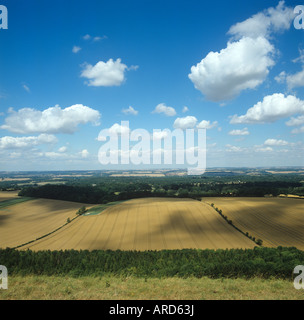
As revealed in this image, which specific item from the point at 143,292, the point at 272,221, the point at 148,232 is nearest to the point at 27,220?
the point at 148,232

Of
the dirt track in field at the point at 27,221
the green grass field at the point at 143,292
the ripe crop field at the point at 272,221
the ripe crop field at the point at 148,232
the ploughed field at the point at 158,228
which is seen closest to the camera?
the green grass field at the point at 143,292

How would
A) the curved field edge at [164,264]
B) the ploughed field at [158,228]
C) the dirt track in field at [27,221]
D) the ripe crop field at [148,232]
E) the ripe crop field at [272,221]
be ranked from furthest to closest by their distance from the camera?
the dirt track in field at [27,221], the ripe crop field at [272,221], the ploughed field at [158,228], the ripe crop field at [148,232], the curved field edge at [164,264]

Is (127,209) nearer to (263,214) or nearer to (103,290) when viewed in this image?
(263,214)

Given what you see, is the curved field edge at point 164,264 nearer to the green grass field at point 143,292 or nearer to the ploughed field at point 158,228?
the green grass field at point 143,292

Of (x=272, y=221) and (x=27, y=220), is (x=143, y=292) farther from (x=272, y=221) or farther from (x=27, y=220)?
(x=27, y=220)

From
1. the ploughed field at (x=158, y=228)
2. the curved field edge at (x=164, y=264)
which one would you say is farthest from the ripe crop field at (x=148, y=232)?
the curved field edge at (x=164, y=264)
